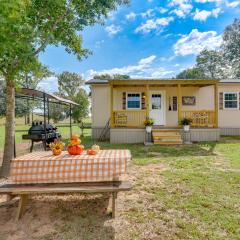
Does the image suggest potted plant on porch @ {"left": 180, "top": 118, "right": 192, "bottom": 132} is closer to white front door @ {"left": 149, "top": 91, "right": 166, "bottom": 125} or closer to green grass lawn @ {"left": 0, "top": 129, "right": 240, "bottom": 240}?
white front door @ {"left": 149, "top": 91, "right": 166, "bottom": 125}

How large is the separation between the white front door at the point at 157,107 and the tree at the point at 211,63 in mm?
30620

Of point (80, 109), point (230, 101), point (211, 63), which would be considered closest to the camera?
point (230, 101)

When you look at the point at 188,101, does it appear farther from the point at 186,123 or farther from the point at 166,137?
the point at 166,137

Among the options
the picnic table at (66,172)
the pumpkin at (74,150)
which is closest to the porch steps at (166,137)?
the pumpkin at (74,150)

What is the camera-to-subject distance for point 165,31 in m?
25.5

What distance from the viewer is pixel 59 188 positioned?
3779mm

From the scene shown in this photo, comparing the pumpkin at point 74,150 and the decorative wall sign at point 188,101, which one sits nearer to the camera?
the pumpkin at point 74,150

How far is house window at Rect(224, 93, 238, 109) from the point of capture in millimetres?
15346

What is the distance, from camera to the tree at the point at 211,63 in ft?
140

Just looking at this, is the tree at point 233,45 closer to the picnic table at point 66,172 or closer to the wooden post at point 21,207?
the picnic table at point 66,172

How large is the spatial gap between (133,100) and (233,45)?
29292 millimetres

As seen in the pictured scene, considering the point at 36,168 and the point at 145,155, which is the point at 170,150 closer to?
the point at 145,155

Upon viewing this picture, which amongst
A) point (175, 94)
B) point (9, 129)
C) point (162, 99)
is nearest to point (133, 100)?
point (162, 99)

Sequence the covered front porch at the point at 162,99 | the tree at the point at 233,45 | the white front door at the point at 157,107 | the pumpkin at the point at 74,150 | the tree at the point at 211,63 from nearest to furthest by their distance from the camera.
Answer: the pumpkin at the point at 74,150 < the covered front porch at the point at 162,99 < the white front door at the point at 157,107 < the tree at the point at 233,45 < the tree at the point at 211,63
